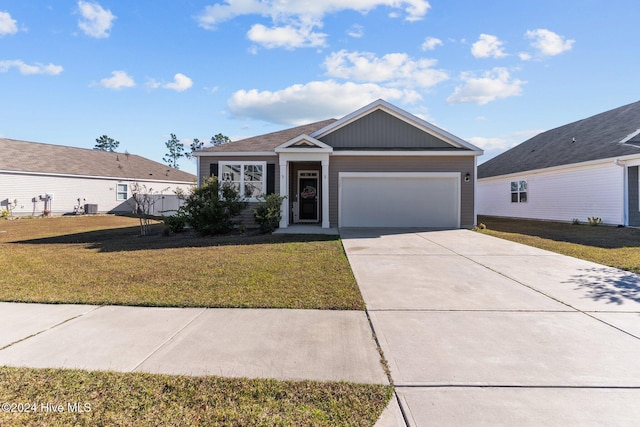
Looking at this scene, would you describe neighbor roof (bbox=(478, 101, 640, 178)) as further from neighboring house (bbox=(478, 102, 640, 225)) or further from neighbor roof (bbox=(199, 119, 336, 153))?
neighbor roof (bbox=(199, 119, 336, 153))

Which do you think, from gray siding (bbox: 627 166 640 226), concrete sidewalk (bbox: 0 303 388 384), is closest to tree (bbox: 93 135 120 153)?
concrete sidewalk (bbox: 0 303 388 384)

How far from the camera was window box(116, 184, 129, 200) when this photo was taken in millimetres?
26562

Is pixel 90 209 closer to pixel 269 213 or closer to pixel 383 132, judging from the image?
pixel 269 213

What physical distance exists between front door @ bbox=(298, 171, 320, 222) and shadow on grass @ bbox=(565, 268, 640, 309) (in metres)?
10.6

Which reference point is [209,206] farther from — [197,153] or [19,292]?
[19,292]

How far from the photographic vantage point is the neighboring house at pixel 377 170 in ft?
43.0

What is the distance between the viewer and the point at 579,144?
17.5 m


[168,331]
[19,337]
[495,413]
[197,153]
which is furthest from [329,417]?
[197,153]

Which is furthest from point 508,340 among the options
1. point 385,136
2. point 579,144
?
point 579,144

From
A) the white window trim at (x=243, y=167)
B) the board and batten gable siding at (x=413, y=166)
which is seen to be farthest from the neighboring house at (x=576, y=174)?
the white window trim at (x=243, y=167)

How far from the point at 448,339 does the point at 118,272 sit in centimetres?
567

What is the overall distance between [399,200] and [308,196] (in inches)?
166

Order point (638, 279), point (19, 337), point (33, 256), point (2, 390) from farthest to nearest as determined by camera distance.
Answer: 1. point (33, 256)
2. point (638, 279)
3. point (19, 337)
4. point (2, 390)

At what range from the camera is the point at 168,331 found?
11.5 feet
